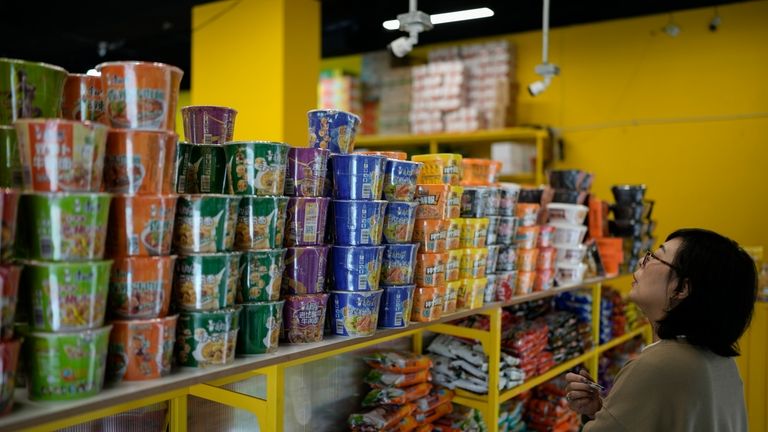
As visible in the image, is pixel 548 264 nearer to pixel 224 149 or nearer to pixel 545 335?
pixel 545 335

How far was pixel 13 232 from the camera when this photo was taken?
121cm

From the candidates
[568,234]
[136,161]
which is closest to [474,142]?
[568,234]

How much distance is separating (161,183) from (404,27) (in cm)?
222

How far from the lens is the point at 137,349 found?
1366 mm

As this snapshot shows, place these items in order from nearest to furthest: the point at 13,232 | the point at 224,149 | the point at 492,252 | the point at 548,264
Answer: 1. the point at 13,232
2. the point at 224,149
3. the point at 492,252
4. the point at 548,264

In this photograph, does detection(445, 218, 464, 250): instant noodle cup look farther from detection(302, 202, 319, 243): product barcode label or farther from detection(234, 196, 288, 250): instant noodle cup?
detection(234, 196, 288, 250): instant noodle cup

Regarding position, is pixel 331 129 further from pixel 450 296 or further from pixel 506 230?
pixel 506 230

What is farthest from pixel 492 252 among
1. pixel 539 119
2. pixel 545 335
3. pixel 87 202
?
pixel 539 119

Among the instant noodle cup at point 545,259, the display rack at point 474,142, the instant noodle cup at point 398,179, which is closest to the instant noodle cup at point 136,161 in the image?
the instant noodle cup at point 398,179

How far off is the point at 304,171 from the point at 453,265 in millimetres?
774

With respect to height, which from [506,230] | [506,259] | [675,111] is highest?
[675,111]

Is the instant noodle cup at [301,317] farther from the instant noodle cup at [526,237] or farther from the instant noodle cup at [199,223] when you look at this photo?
the instant noodle cup at [526,237]

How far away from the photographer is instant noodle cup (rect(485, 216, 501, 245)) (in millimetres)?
2628

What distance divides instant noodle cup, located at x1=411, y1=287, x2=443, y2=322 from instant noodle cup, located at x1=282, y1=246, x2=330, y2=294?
1.60 feet
